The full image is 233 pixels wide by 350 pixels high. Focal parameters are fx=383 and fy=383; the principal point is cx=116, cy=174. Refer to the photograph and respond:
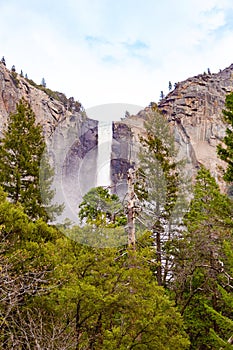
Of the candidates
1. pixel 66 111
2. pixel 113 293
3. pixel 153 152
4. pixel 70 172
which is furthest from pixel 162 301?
pixel 66 111

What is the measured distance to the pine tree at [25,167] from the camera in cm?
1631

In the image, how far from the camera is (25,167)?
55.9ft

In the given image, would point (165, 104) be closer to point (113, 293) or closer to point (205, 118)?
point (205, 118)

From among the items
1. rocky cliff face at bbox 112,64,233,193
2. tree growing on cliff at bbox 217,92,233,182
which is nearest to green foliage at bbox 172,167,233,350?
tree growing on cliff at bbox 217,92,233,182

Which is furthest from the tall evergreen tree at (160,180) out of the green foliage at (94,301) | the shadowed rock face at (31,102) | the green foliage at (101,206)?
the shadowed rock face at (31,102)

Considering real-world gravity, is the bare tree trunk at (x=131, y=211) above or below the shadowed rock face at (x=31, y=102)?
below

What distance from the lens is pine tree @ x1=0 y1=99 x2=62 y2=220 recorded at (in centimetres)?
1631

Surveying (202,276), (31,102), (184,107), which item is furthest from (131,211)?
(184,107)

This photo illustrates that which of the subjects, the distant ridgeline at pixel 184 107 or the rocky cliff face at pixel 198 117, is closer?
the distant ridgeline at pixel 184 107

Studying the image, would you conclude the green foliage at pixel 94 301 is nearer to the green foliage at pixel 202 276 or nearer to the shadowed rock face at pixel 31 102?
the green foliage at pixel 202 276

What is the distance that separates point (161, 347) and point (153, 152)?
35.6 feet

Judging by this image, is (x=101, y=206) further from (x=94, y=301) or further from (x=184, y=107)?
(x=184, y=107)

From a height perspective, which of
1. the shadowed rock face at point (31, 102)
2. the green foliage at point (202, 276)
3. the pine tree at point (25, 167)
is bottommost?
the green foliage at point (202, 276)

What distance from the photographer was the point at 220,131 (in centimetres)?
5400
